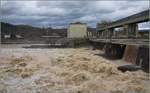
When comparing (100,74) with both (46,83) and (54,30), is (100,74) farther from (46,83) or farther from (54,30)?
(54,30)

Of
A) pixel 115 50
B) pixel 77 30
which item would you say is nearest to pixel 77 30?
pixel 77 30

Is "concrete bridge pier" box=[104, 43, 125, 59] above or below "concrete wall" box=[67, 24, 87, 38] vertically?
below

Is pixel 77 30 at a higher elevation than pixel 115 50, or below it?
higher

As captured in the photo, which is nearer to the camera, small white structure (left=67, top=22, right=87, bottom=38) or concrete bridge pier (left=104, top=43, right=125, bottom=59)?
concrete bridge pier (left=104, top=43, right=125, bottom=59)

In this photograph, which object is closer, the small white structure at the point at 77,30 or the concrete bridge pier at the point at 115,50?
the concrete bridge pier at the point at 115,50

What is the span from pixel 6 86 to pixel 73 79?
3650 mm

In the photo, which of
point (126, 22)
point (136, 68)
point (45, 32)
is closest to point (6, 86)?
point (136, 68)

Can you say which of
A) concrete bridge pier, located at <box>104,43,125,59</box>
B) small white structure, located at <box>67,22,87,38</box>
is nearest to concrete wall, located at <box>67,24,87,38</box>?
small white structure, located at <box>67,22,87,38</box>

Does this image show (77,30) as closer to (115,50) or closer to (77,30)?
(77,30)

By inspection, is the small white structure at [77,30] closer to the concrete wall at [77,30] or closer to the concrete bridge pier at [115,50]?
the concrete wall at [77,30]

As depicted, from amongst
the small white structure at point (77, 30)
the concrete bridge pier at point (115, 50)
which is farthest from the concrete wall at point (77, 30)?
the concrete bridge pier at point (115, 50)

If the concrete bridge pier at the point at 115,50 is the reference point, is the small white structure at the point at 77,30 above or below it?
above

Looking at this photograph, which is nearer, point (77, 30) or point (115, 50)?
point (115, 50)

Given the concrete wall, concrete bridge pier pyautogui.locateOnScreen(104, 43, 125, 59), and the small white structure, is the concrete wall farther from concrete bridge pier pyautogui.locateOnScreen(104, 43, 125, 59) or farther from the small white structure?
concrete bridge pier pyautogui.locateOnScreen(104, 43, 125, 59)
